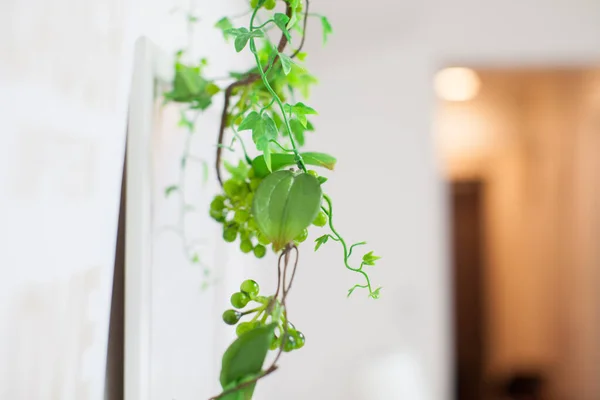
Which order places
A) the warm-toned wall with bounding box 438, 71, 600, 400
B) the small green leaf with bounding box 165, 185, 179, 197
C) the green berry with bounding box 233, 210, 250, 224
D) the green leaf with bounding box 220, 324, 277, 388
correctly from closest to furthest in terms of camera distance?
the green leaf with bounding box 220, 324, 277, 388
the green berry with bounding box 233, 210, 250, 224
the small green leaf with bounding box 165, 185, 179, 197
the warm-toned wall with bounding box 438, 71, 600, 400

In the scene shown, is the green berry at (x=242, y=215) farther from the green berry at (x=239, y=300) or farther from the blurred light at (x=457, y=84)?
the blurred light at (x=457, y=84)

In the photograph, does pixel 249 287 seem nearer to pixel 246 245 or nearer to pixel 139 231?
pixel 246 245

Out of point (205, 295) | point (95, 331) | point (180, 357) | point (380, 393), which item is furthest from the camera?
point (380, 393)

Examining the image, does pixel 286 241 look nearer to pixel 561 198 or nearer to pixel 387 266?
pixel 387 266

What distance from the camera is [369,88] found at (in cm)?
240

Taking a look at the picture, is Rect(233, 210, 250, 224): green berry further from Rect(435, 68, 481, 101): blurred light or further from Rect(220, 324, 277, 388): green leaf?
Rect(435, 68, 481, 101): blurred light

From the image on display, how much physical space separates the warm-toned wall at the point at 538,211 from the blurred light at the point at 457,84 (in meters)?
0.11

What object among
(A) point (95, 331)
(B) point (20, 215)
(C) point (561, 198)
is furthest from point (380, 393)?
(C) point (561, 198)

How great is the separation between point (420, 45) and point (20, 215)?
2088 millimetres

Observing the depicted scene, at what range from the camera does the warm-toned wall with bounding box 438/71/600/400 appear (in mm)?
3637

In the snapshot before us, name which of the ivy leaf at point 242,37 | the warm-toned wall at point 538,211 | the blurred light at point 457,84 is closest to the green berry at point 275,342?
the ivy leaf at point 242,37

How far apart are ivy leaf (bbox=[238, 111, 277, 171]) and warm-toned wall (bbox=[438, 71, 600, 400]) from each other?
3.25m

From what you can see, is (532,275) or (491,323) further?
(491,323)

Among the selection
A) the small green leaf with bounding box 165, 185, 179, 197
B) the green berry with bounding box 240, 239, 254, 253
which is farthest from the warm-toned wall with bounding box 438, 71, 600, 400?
the green berry with bounding box 240, 239, 254, 253
